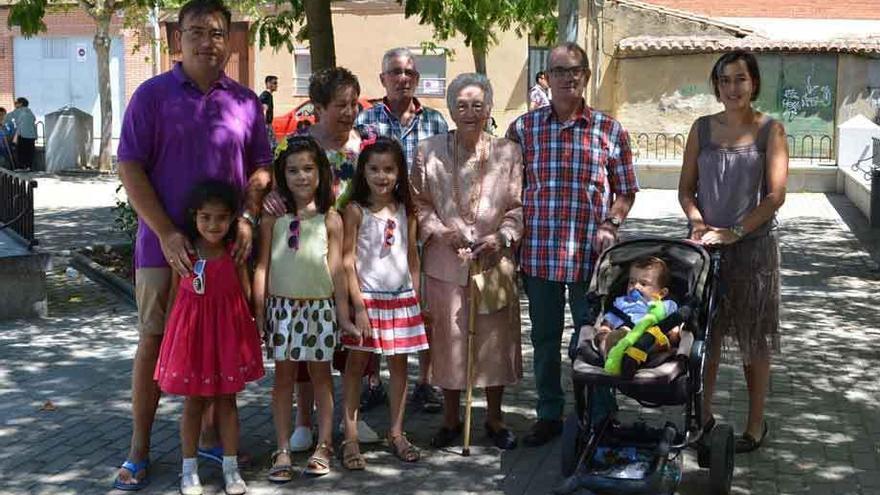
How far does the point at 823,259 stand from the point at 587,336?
8.90 meters

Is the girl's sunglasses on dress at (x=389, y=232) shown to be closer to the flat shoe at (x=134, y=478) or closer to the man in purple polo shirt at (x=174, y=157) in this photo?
the man in purple polo shirt at (x=174, y=157)

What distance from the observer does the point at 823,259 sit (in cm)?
1362

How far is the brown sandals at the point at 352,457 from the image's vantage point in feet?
19.8

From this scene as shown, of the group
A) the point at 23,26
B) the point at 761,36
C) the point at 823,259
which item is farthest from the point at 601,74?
the point at 23,26

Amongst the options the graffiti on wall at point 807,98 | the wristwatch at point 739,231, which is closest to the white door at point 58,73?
the graffiti on wall at point 807,98

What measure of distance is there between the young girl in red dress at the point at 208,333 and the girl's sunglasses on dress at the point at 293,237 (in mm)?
278

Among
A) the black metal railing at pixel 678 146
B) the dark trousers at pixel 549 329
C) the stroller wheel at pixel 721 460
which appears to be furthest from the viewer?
the black metal railing at pixel 678 146

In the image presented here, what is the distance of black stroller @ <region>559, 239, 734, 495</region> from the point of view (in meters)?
A: 5.20

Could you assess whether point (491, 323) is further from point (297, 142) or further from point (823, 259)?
point (823, 259)

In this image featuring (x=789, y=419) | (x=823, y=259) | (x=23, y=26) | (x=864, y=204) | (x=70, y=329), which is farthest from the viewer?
(x=864, y=204)

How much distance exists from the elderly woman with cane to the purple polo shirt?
1.05 metres

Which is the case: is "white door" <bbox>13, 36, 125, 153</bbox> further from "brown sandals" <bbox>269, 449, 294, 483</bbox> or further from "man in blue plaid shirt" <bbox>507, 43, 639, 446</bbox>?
"brown sandals" <bbox>269, 449, 294, 483</bbox>

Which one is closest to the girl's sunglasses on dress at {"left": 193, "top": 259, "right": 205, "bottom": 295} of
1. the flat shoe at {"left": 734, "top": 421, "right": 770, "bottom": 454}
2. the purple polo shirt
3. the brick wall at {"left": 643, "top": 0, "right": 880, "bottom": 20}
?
the purple polo shirt

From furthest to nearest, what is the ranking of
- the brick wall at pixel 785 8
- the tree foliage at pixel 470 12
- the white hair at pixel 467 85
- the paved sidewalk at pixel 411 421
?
→ the brick wall at pixel 785 8, the tree foliage at pixel 470 12, the white hair at pixel 467 85, the paved sidewalk at pixel 411 421
